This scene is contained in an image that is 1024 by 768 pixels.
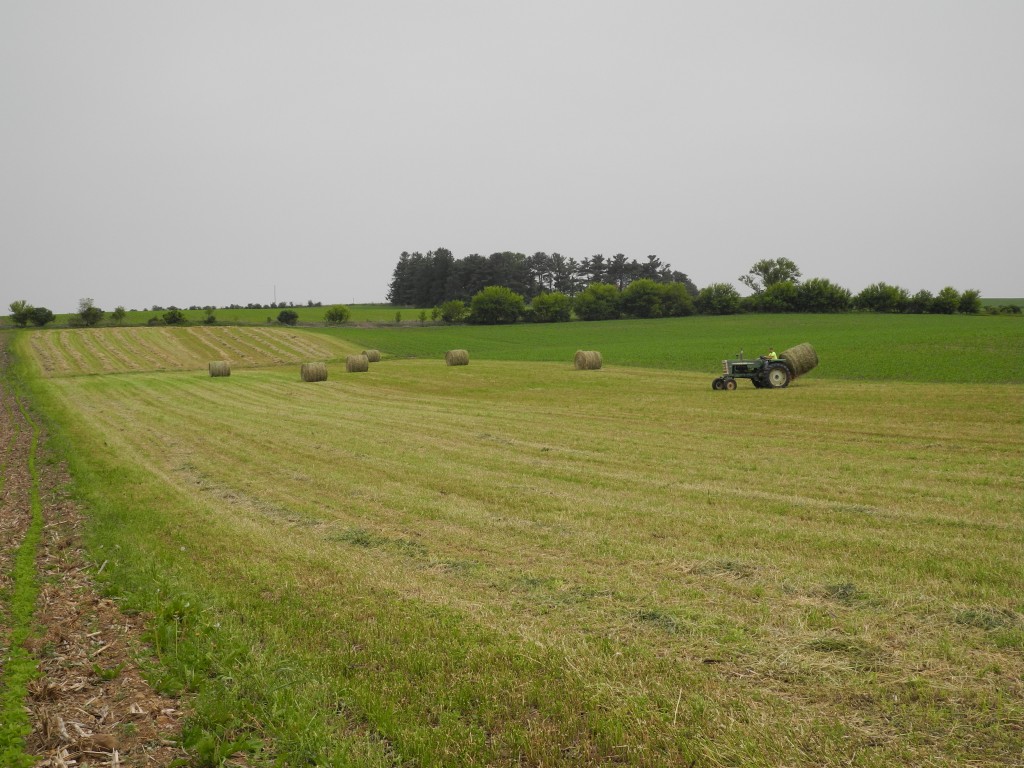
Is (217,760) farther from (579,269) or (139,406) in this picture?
(579,269)

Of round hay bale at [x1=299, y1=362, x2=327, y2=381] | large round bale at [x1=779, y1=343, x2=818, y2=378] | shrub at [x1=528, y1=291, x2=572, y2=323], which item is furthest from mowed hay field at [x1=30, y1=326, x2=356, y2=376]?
shrub at [x1=528, y1=291, x2=572, y2=323]

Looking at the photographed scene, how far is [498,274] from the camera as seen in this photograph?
122 meters

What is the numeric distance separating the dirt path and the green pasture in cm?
2701

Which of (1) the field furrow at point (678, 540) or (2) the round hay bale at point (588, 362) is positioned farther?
(2) the round hay bale at point (588, 362)

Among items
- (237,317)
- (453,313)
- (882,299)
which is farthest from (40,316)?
(882,299)

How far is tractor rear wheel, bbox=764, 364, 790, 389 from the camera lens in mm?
24578

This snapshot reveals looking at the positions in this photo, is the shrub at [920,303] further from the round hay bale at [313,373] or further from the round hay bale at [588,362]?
the round hay bale at [313,373]

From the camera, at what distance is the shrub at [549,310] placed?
305 ft

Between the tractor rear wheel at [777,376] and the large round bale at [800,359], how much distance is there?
417mm

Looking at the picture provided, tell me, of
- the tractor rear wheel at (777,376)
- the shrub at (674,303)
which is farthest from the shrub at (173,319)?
the tractor rear wheel at (777,376)

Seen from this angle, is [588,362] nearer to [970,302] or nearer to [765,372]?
[765,372]

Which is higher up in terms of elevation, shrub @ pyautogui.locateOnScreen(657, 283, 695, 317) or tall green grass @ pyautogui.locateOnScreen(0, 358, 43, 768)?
shrub @ pyautogui.locateOnScreen(657, 283, 695, 317)

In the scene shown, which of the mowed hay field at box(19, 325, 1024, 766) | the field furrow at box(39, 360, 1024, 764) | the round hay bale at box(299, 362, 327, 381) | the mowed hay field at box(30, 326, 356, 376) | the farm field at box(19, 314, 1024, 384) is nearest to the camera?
the mowed hay field at box(19, 325, 1024, 766)

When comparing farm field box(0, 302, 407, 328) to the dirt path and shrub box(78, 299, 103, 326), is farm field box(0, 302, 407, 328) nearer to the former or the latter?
shrub box(78, 299, 103, 326)
